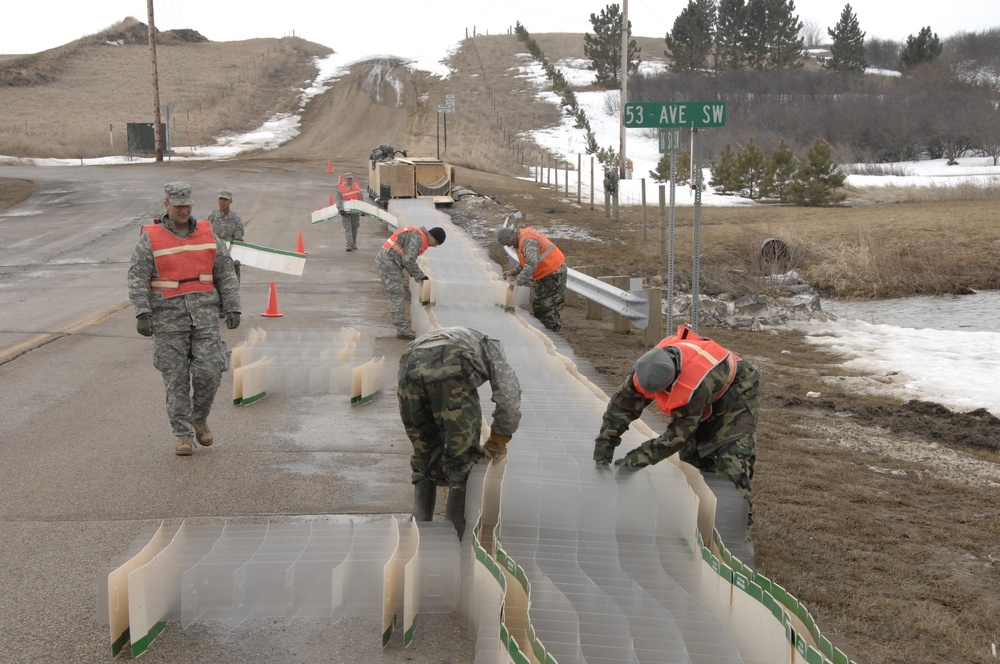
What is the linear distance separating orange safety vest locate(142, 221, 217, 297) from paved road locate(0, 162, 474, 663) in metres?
1.24

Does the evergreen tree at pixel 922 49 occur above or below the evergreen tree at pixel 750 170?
above

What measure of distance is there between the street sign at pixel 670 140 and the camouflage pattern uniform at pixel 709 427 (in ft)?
9.94

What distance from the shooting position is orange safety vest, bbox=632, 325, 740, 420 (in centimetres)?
566

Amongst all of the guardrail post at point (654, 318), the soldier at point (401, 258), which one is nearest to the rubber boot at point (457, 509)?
the soldier at point (401, 258)

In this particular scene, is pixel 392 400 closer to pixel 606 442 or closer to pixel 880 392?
pixel 606 442

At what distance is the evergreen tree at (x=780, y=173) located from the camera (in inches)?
1321

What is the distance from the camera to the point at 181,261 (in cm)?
739

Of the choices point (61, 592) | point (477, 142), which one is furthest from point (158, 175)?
point (61, 592)

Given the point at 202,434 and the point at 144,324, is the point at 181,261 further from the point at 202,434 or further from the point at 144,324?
the point at 202,434

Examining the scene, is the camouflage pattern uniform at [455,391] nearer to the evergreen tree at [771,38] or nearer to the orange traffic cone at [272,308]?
the orange traffic cone at [272,308]

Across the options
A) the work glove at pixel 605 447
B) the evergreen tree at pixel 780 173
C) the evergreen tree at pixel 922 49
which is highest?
the evergreen tree at pixel 922 49

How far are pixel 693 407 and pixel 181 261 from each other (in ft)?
12.7

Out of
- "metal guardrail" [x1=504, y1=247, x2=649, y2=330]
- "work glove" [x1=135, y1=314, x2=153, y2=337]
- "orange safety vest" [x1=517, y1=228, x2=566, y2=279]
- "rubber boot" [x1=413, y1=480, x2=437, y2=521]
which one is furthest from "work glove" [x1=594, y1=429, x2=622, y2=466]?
"metal guardrail" [x1=504, y1=247, x2=649, y2=330]

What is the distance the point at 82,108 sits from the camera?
5669cm
